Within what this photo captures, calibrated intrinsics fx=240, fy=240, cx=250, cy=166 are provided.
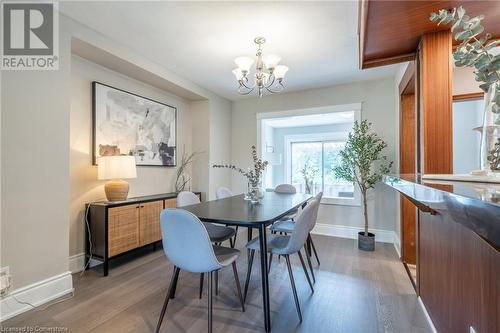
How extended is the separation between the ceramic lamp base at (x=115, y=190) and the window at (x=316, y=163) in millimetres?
3842

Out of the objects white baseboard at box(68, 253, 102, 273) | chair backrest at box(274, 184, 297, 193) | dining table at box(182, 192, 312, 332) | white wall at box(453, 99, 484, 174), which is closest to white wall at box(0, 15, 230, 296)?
white baseboard at box(68, 253, 102, 273)

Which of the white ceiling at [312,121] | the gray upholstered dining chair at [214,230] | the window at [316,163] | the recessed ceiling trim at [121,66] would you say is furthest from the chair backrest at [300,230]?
the window at [316,163]

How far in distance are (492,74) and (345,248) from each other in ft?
9.89

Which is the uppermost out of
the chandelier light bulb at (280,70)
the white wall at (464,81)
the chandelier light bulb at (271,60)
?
the chandelier light bulb at (271,60)

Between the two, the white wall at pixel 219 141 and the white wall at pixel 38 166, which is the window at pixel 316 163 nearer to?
the white wall at pixel 219 141

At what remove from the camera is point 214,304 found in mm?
2051

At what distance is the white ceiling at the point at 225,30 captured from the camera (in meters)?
2.06

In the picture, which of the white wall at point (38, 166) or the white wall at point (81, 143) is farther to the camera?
the white wall at point (81, 143)

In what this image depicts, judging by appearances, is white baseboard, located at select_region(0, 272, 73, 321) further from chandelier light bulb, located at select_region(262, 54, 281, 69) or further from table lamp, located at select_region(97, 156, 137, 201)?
chandelier light bulb, located at select_region(262, 54, 281, 69)

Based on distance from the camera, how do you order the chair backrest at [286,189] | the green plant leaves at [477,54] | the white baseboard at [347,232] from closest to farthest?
the green plant leaves at [477,54], the chair backrest at [286,189], the white baseboard at [347,232]

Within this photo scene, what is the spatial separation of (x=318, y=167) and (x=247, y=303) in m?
4.39

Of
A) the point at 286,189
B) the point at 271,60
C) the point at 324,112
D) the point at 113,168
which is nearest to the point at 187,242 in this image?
the point at 113,168

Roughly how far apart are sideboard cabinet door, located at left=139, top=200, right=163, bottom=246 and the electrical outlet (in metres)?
1.23

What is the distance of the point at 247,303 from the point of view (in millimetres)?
2041
